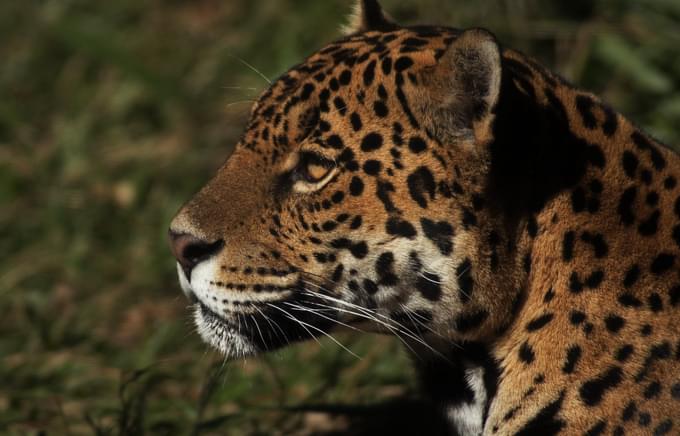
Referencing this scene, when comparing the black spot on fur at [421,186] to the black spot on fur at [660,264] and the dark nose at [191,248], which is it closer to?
the dark nose at [191,248]

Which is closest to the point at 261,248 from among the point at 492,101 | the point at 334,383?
the point at 492,101

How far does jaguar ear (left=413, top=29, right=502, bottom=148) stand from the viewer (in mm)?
4320

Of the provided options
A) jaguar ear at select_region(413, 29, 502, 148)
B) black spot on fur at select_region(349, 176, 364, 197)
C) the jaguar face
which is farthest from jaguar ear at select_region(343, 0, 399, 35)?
black spot on fur at select_region(349, 176, 364, 197)

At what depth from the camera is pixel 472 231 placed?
448cm

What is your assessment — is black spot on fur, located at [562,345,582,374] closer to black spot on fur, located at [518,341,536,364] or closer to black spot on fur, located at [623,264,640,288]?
black spot on fur, located at [518,341,536,364]

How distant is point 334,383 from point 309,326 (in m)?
2.03

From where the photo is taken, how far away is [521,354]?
182 inches

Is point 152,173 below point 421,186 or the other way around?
below

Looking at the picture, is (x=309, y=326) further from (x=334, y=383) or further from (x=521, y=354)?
(x=334, y=383)

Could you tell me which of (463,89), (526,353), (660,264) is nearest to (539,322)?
(526,353)

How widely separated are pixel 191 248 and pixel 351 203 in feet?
2.24

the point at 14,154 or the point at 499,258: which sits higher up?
the point at 499,258

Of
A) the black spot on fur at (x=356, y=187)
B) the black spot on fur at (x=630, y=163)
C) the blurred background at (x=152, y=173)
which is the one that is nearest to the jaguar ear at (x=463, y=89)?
the black spot on fur at (x=356, y=187)

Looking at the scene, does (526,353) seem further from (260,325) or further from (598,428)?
(260,325)
